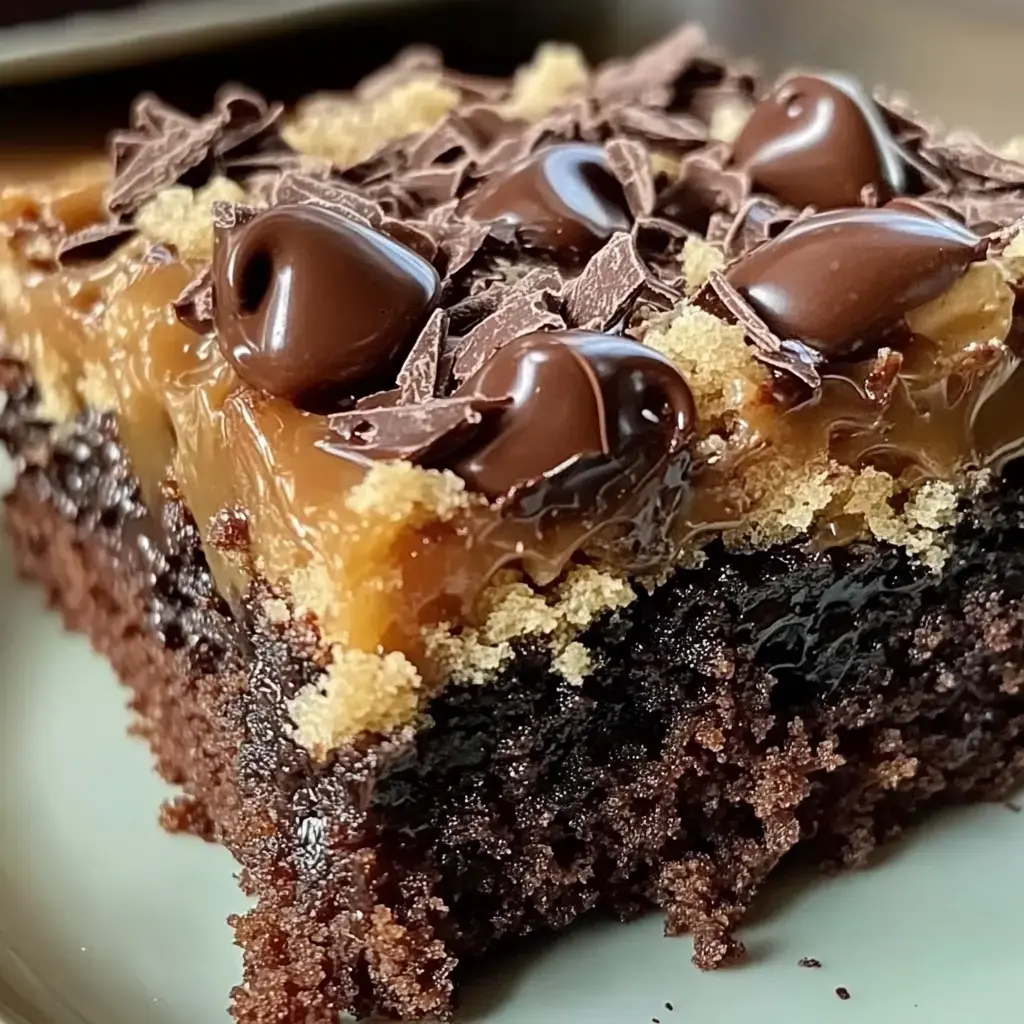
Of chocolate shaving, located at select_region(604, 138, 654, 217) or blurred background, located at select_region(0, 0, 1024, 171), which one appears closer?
chocolate shaving, located at select_region(604, 138, 654, 217)

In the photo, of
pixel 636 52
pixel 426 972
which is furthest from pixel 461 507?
pixel 636 52

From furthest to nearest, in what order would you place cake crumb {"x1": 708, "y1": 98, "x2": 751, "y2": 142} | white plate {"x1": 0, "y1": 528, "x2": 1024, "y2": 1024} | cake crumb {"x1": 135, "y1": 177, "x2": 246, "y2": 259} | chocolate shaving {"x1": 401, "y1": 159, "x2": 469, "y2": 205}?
1. cake crumb {"x1": 708, "y1": 98, "x2": 751, "y2": 142}
2. chocolate shaving {"x1": 401, "y1": 159, "x2": 469, "y2": 205}
3. cake crumb {"x1": 135, "y1": 177, "x2": 246, "y2": 259}
4. white plate {"x1": 0, "y1": 528, "x2": 1024, "y2": 1024}

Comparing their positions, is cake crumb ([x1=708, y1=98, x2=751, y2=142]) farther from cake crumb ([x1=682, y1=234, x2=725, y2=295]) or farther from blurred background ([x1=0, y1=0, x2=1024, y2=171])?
blurred background ([x1=0, y1=0, x2=1024, y2=171])

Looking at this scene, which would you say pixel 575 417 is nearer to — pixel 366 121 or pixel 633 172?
pixel 633 172

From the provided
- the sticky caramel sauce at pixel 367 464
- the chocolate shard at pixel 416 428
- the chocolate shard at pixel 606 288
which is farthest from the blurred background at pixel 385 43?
the chocolate shard at pixel 416 428

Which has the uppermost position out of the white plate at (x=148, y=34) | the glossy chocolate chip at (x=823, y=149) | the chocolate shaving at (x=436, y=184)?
the white plate at (x=148, y=34)

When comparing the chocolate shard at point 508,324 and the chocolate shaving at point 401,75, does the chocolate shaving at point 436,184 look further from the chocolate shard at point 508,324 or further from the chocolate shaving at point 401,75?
the chocolate shaving at point 401,75

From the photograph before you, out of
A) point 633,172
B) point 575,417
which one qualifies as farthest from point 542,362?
point 633,172

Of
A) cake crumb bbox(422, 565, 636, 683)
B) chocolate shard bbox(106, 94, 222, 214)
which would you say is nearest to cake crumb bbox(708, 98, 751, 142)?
chocolate shard bbox(106, 94, 222, 214)
